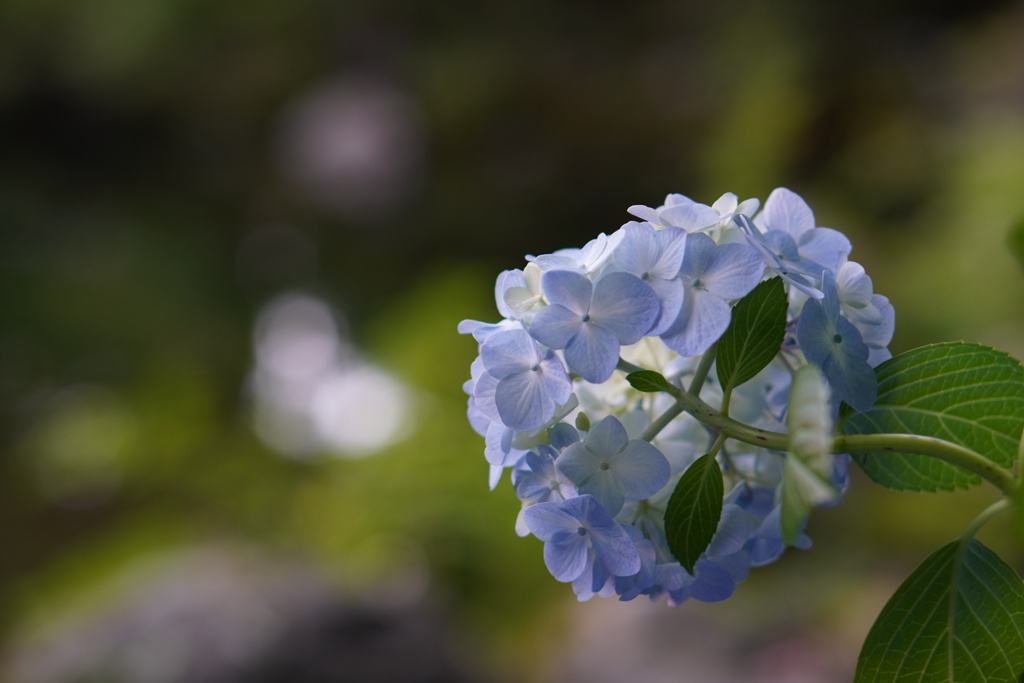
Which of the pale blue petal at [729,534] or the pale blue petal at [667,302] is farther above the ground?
the pale blue petal at [667,302]

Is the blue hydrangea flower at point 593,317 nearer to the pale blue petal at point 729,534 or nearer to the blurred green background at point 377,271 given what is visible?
the pale blue petal at point 729,534

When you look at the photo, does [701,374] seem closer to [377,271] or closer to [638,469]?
[638,469]

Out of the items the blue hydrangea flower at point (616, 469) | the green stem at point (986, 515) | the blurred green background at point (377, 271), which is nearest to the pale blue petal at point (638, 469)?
the blue hydrangea flower at point (616, 469)

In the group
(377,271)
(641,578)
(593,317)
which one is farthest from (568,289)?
(377,271)

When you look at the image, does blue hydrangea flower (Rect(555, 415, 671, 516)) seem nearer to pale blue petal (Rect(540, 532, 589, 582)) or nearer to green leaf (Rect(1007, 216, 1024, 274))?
pale blue petal (Rect(540, 532, 589, 582))

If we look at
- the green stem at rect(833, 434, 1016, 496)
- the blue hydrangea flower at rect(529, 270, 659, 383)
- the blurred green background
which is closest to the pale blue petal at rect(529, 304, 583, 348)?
the blue hydrangea flower at rect(529, 270, 659, 383)

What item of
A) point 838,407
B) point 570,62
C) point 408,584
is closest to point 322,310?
point 570,62

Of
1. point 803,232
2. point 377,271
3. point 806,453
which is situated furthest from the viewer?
point 377,271
